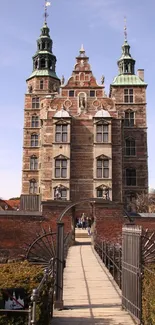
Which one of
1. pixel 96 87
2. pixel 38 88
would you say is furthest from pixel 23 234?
pixel 38 88

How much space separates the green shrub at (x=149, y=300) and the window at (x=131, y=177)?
32847mm

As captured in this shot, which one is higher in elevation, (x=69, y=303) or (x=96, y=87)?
(x=96, y=87)

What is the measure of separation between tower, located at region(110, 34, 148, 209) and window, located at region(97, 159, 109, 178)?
15.1ft

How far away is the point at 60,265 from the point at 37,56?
42.0m

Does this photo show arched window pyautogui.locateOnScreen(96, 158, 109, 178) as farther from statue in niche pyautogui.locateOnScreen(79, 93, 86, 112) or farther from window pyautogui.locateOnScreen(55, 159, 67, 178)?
statue in niche pyautogui.locateOnScreen(79, 93, 86, 112)

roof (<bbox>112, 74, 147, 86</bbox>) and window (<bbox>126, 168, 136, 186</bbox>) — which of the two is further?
roof (<bbox>112, 74, 147, 86</bbox>)

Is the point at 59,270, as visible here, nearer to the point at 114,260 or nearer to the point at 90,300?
the point at 90,300

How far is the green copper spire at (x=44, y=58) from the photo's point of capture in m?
46.9

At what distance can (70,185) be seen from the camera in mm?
35375

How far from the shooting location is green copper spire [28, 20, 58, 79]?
4691 centimetres

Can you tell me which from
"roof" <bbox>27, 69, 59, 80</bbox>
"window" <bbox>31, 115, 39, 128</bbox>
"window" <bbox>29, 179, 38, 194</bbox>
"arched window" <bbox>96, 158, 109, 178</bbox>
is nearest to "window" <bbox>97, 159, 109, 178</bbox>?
"arched window" <bbox>96, 158, 109, 178</bbox>

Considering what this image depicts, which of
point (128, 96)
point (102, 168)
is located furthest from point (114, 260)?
point (128, 96)

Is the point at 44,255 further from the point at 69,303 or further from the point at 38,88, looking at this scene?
the point at 38,88

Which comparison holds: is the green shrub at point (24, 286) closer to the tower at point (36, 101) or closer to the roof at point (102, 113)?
the roof at point (102, 113)
